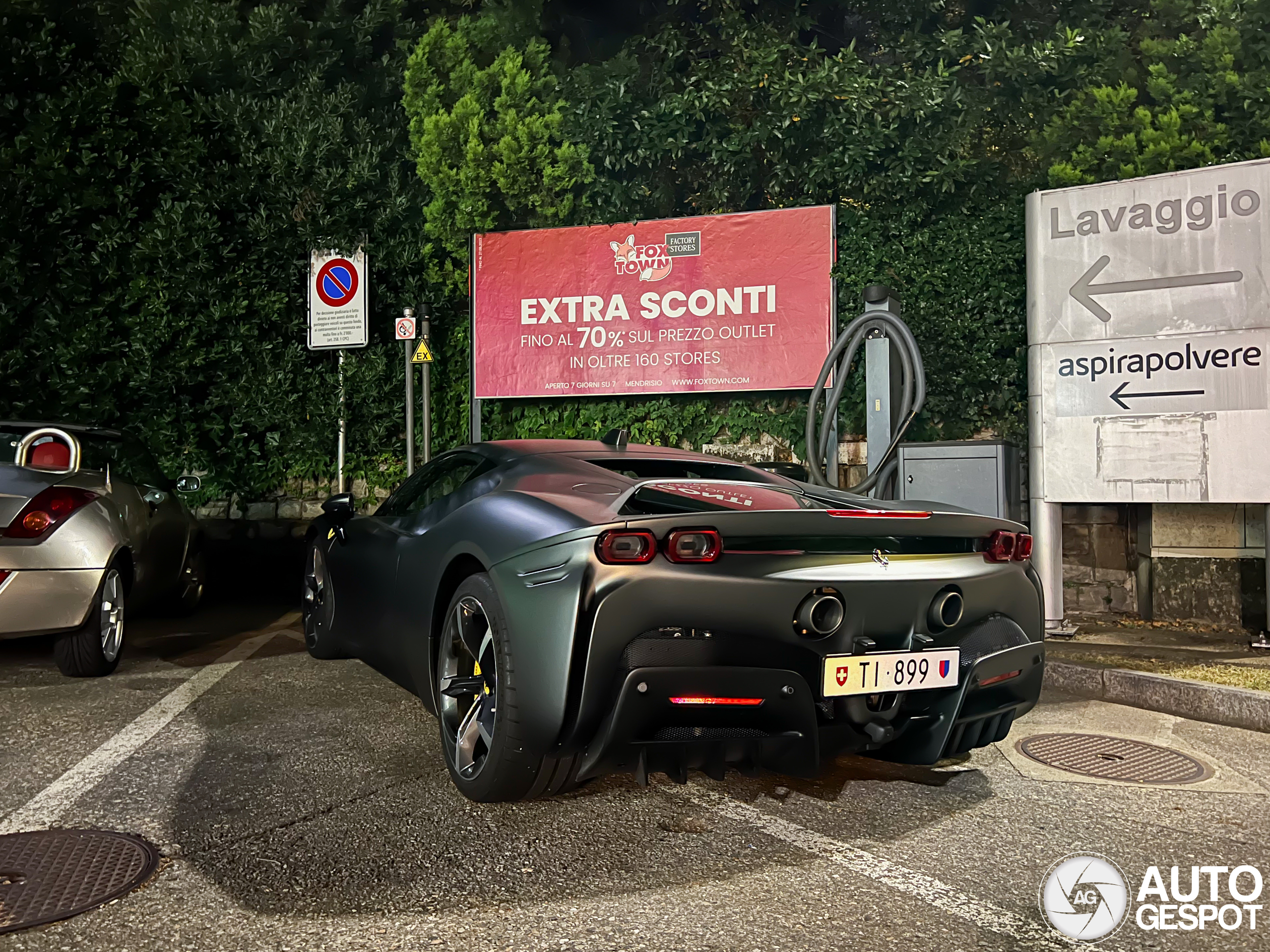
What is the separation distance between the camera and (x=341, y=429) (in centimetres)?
1153

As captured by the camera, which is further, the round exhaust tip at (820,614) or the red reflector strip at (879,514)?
the red reflector strip at (879,514)

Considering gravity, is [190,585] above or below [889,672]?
below

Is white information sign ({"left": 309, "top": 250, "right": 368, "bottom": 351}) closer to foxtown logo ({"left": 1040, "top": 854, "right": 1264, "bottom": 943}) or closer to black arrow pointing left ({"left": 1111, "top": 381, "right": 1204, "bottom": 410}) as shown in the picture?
black arrow pointing left ({"left": 1111, "top": 381, "right": 1204, "bottom": 410})

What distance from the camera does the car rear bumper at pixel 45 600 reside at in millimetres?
4902

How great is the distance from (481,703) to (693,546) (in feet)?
3.24

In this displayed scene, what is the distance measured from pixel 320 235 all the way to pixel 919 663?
10.1m

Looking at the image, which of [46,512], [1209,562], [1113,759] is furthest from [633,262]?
[1113,759]

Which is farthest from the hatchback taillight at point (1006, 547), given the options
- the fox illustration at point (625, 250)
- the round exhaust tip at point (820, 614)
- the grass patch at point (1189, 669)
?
the fox illustration at point (625, 250)

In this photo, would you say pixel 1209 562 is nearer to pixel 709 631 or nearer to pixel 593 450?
pixel 593 450

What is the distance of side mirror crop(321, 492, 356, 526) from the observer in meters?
5.22

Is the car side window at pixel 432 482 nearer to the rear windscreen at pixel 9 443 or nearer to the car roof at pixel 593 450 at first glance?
the car roof at pixel 593 450

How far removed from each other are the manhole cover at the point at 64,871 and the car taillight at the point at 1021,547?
289 cm

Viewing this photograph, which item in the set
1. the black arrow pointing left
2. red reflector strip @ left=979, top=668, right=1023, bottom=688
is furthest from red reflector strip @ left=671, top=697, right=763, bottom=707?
the black arrow pointing left

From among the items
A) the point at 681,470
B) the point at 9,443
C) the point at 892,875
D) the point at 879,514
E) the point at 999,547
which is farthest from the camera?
the point at 9,443
